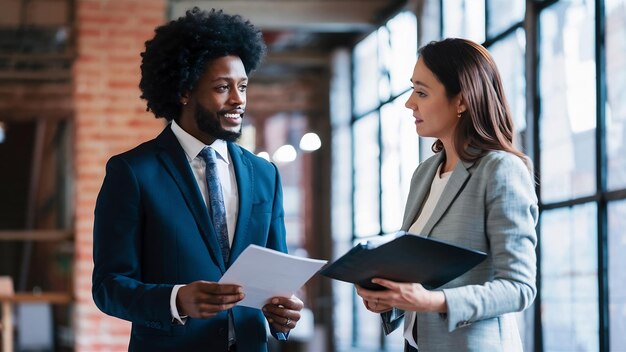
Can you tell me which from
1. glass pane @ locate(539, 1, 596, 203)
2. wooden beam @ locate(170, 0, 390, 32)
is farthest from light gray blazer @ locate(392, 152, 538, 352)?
wooden beam @ locate(170, 0, 390, 32)

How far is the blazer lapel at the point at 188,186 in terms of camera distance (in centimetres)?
245

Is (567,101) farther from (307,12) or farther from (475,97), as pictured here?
(307,12)

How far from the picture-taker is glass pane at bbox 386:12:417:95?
8117 millimetres

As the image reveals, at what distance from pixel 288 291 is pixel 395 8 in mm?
6324

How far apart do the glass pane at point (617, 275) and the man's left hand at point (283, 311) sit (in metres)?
2.79

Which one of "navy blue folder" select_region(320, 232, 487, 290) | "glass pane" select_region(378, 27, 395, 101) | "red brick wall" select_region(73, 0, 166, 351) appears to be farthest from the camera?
"glass pane" select_region(378, 27, 395, 101)

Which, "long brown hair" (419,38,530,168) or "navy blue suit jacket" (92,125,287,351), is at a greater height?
"long brown hair" (419,38,530,168)

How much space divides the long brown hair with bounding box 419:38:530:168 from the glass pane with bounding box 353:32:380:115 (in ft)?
22.4

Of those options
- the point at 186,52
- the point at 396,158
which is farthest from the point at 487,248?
the point at 396,158

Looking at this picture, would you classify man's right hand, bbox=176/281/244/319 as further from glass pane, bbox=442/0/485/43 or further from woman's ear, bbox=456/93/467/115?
glass pane, bbox=442/0/485/43

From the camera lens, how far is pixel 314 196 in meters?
10.9

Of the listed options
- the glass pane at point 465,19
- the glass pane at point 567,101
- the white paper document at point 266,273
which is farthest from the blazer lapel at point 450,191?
the glass pane at point 465,19

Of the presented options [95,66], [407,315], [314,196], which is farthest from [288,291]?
[314,196]

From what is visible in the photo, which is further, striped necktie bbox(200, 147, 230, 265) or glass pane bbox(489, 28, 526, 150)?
glass pane bbox(489, 28, 526, 150)
